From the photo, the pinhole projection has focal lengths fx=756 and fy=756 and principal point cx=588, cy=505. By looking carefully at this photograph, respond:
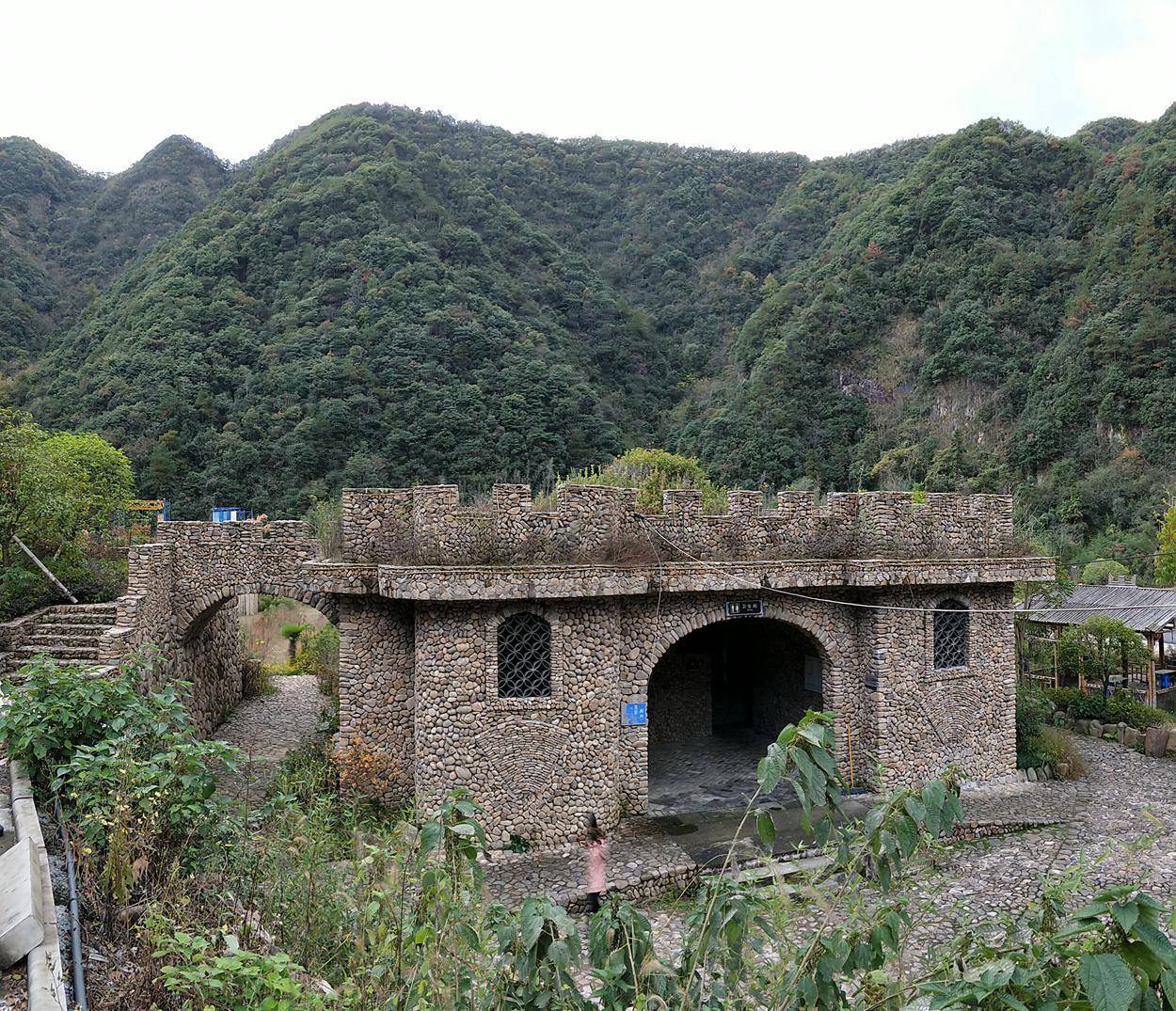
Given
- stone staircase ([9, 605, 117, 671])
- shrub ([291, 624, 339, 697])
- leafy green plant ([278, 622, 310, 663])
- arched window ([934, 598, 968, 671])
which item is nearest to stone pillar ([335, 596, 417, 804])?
stone staircase ([9, 605, 117, 671])

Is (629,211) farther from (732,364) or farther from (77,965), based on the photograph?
(77,965)

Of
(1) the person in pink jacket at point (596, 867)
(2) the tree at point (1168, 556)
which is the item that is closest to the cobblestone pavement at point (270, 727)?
(1) the person in pink jacket at point (596, 867)

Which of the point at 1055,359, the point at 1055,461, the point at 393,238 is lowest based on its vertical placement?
the point at 1055,461

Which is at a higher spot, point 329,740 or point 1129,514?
point 1129,514

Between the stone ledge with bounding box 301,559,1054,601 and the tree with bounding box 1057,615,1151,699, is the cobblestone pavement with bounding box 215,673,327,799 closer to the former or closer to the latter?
the stone ledge with bounding box 301,559,1054,601

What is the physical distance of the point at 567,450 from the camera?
1431 inches

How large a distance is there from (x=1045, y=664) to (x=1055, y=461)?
24.3 meters

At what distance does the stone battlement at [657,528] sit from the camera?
10.3 metres

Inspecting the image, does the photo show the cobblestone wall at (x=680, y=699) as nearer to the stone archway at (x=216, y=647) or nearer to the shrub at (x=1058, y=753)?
the shrub at (x=1058, y=753)

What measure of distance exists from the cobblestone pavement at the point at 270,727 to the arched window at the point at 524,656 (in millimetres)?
4353

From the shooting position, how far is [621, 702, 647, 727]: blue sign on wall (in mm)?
11109

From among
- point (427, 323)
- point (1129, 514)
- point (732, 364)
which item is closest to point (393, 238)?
point (427, 323)

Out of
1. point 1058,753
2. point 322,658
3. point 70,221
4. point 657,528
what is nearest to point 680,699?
point 657,528

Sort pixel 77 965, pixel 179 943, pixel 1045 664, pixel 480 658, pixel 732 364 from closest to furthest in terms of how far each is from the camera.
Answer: pixel 77 965 → pixel 179 943 → pixel 480 658 → pixel 1045 664 → pixel 732 364
